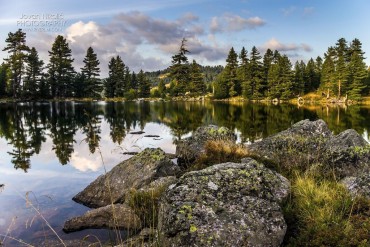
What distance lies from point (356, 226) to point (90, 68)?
8760 centimetres

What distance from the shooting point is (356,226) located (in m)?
5.51

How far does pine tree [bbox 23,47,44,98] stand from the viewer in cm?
7262

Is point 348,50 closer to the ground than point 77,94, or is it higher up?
higher up

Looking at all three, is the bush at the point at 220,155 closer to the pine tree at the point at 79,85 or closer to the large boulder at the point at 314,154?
the large boulder at the point at 314,154

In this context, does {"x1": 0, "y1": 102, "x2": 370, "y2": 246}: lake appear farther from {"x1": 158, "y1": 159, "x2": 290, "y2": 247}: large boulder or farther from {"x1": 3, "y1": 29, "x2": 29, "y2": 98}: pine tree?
{"x1": 3, "y1": 29, "x2": 29, "y2": 98}: pine tree

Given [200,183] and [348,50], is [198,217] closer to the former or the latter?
[200,183]

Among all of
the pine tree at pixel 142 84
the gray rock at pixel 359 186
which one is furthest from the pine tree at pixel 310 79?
the gray rock at pixel 359 186

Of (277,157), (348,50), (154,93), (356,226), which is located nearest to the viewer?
(356,226)

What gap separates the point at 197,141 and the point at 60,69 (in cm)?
7334

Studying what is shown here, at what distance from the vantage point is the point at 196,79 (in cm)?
9225

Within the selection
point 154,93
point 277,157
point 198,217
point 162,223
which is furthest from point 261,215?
point 154,93

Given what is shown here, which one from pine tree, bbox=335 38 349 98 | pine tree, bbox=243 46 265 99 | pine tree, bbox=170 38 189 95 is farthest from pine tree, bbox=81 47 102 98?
pine tree, bbox=335 38 349 98

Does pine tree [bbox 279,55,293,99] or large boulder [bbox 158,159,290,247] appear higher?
pine tree [bbox 279,55,293,99]

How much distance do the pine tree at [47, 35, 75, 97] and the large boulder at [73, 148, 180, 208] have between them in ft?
240
